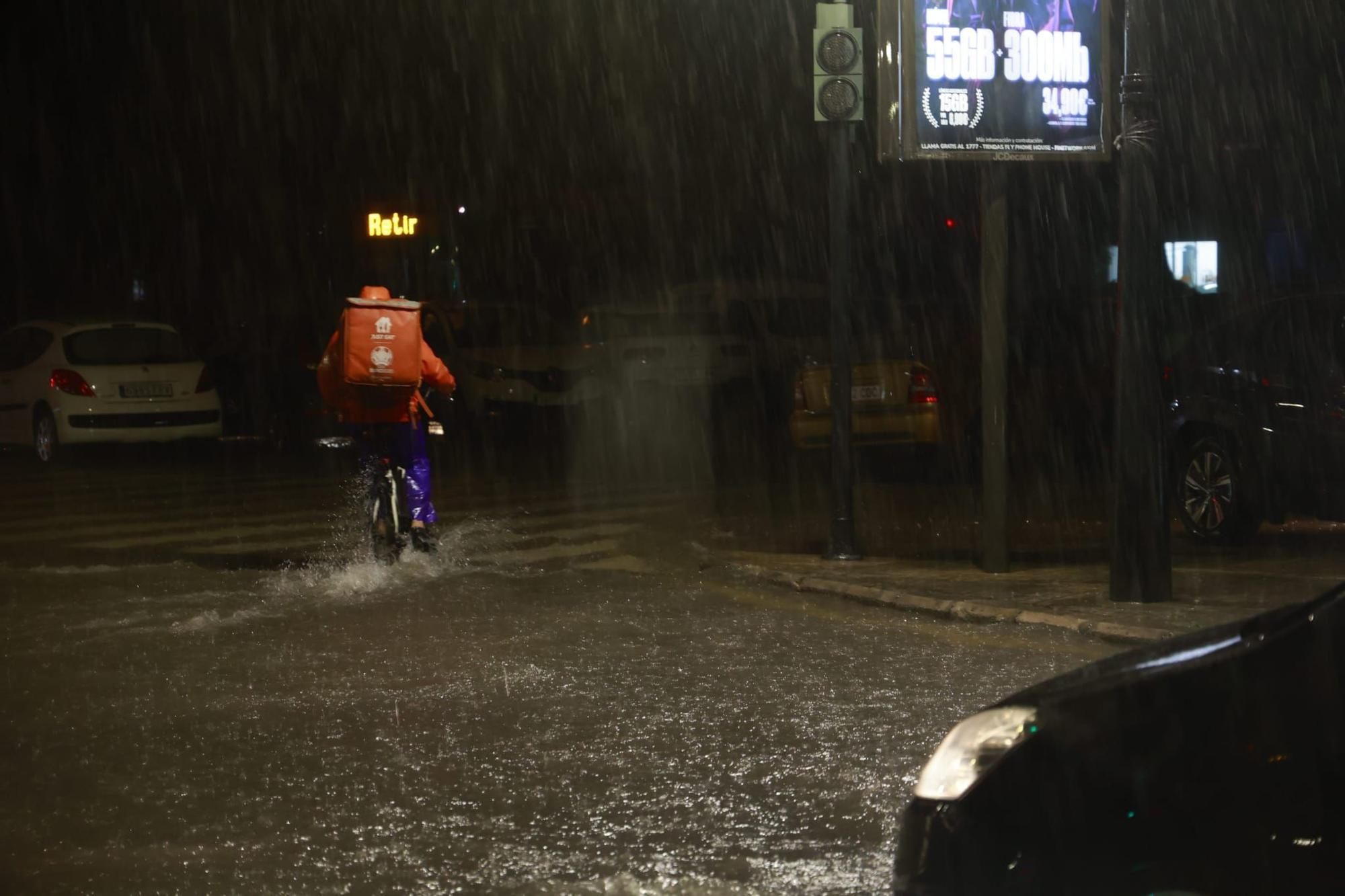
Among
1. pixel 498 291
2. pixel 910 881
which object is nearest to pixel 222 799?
pixel 910 881

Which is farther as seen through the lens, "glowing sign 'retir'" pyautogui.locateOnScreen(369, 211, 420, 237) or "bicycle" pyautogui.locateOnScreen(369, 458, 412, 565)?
"glowing sign 'retir'" pyautogui.locateOnScreen(369, 211, 420, 237)

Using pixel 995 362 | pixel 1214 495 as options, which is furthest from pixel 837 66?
pixel 1214 495

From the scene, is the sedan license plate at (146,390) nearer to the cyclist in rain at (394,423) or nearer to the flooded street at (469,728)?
the flooded street at (469,728)

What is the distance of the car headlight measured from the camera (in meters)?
3.46

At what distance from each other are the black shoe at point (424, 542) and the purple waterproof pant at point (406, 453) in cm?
8

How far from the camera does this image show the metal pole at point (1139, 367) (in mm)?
9031

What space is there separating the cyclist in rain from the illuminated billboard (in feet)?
10.7

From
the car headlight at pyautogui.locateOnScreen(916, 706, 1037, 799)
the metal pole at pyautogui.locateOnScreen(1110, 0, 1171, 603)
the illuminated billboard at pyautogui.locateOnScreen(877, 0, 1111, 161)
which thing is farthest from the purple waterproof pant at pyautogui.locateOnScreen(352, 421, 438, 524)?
the car headlight at pyautogui.locateOnScreen(916, 706, 1037, 799)

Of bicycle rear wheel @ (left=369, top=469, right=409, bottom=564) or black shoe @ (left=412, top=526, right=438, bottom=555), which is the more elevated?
bicycle rear wheel @ (left=369, top=469, right=409, bottom=564)

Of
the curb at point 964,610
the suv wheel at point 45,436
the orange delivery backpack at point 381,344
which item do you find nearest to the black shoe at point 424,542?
the orange delivery backpack at point 381,344

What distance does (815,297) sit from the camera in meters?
22.7

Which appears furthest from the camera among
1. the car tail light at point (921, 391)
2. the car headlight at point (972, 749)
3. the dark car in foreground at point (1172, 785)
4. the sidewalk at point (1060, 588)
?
the car tail light at point (921, 391)

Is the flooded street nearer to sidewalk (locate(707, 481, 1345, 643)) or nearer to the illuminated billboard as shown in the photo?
sidewalk (locate(707, 481, 1345, 643))

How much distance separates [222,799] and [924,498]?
9.85 metres
